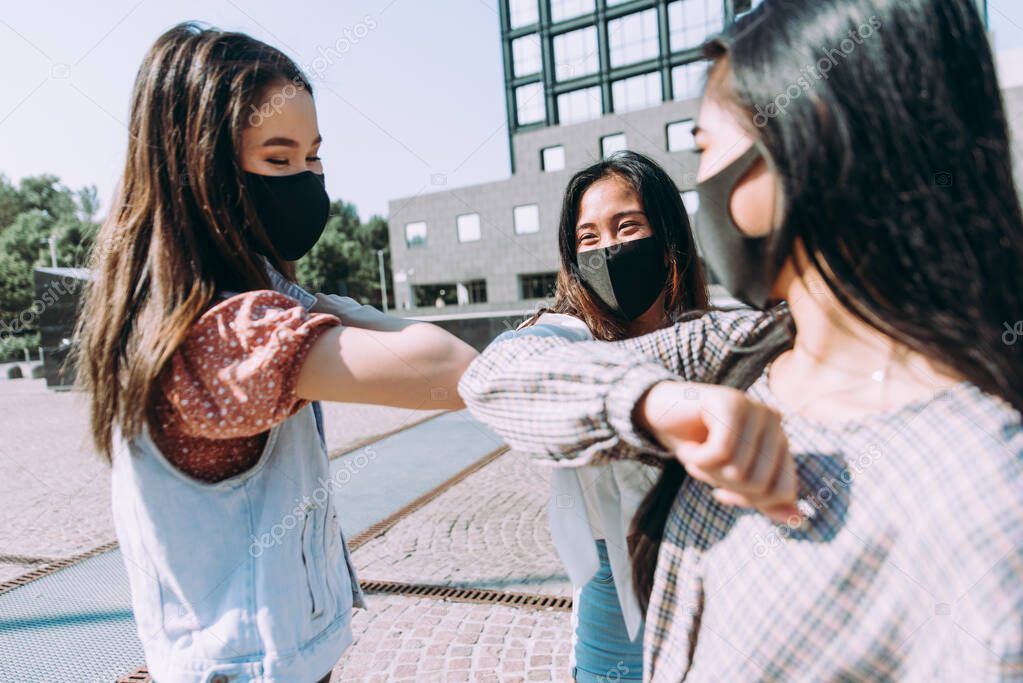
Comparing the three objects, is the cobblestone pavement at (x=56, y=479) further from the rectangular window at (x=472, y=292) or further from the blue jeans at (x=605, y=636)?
the rectangular window at (x=472, y=292)

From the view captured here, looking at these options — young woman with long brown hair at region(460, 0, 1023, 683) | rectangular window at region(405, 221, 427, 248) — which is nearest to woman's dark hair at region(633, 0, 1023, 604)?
young woman with long brown hair at region(460, 0, 1023, 683)

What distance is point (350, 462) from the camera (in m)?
6.71

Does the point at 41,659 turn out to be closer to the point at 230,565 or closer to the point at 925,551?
the point at 230,565

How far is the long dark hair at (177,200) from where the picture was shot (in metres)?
1.07

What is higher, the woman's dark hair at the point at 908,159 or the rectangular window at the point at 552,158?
the rectangular window at the point at 552,158

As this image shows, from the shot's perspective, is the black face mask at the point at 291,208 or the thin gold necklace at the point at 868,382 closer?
the thin gold necklace at the point at 868,382

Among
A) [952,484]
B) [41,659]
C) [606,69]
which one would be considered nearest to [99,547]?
[41,659]

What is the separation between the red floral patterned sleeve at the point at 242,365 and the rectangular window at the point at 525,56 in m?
34.7

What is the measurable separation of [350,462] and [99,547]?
242 cm

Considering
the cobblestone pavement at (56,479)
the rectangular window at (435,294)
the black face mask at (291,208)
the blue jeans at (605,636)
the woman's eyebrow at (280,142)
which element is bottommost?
the cobblestone pavement at (56,479)

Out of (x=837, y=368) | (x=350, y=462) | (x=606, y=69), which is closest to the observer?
(x=837, y=368)

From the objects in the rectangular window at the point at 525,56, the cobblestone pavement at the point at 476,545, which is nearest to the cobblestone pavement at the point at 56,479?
the cobblestone pavement at the point at 476,545

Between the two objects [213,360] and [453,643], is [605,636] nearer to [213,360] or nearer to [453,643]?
[213,360]

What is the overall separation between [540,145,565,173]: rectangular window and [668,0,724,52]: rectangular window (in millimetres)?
6613
